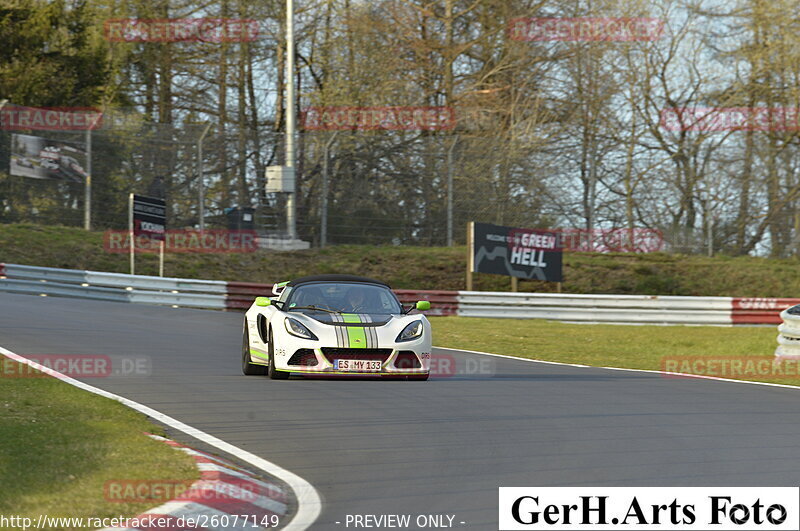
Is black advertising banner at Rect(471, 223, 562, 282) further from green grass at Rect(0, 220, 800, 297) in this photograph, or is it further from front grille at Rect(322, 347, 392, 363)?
front grille at Rect(322, 347, 392, 363)

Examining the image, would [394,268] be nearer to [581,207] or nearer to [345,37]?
[581,207]

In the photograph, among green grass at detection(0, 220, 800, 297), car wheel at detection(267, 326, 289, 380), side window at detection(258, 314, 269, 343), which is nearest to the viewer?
car wheel at detection(267, 326, 289, 380)

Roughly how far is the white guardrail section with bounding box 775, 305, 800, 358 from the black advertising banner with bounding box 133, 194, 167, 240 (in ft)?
52.0

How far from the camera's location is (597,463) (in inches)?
322

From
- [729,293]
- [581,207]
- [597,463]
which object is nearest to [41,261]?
[581,207]

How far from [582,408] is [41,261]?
19785 millimetres

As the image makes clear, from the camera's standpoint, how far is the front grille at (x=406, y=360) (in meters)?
12.5

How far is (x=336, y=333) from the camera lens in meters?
12.3
